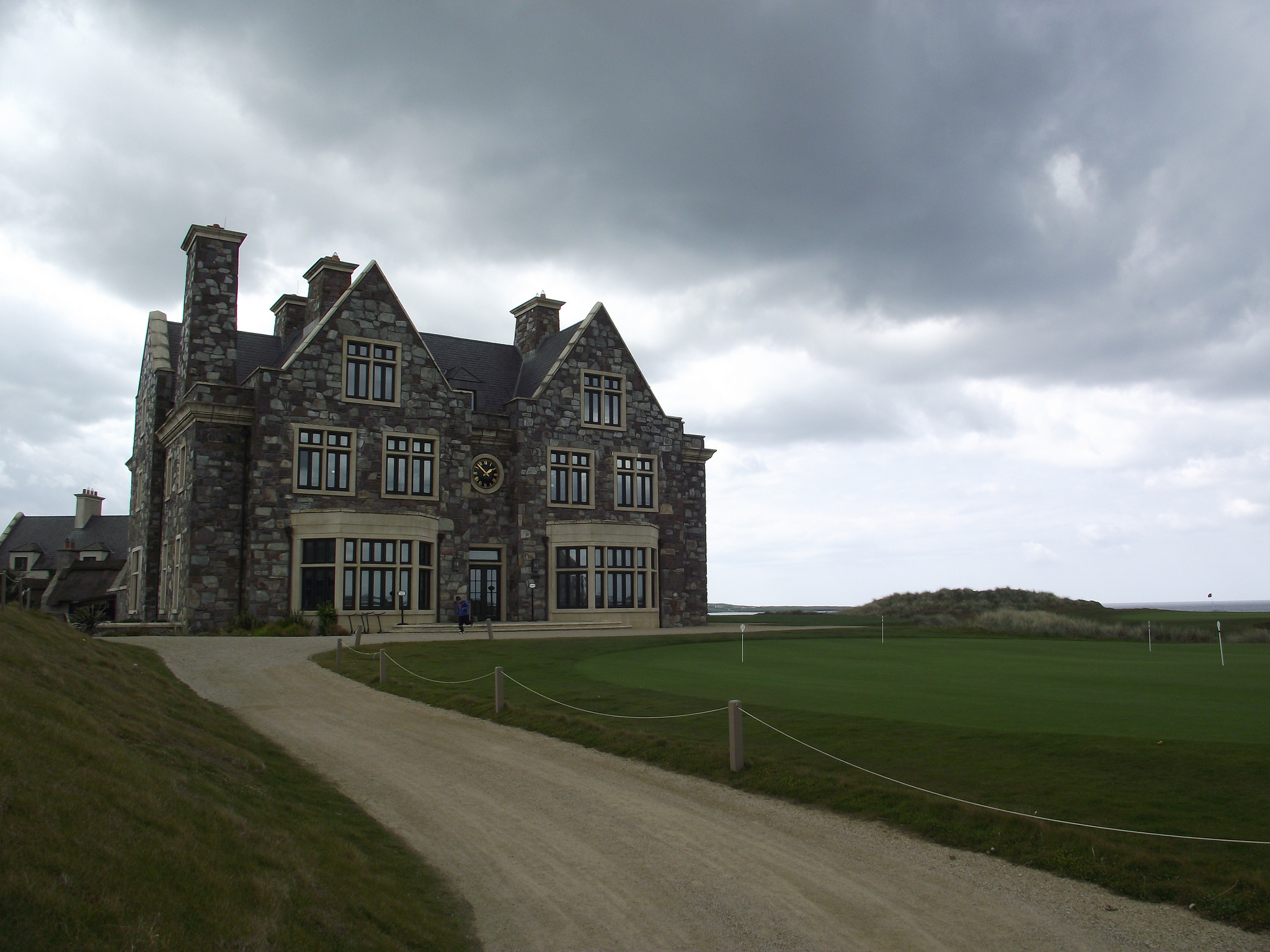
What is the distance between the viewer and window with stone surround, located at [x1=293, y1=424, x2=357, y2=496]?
34.1 meters

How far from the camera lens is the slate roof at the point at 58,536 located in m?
67.4

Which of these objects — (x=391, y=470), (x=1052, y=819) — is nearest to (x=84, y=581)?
(x=391, y=470)

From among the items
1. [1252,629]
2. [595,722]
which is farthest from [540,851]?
[1252,629]

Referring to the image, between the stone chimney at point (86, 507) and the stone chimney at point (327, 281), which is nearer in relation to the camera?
the stone chimney at point (327, 281)

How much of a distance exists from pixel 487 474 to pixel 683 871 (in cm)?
3176

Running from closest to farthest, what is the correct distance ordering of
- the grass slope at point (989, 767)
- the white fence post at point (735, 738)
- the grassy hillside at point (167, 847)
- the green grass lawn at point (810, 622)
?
the grassy hillside at point (167, 847), the grass slope at point (989, 767), the white fence post at point (735, 738), the green grass lawn at point (810, 622)

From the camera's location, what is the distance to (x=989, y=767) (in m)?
10.4

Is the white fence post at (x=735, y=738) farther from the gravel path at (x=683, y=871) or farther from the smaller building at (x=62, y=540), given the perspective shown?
the smaller building at (x=62, y=540)

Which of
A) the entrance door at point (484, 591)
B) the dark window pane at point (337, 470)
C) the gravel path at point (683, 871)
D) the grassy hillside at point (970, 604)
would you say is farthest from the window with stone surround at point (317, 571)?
the grassy hillside at point (970, 604)

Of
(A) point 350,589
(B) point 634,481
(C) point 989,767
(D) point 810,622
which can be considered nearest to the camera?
(C) point 989,767

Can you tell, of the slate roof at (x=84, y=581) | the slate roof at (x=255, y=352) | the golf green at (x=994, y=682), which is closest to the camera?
the golf green at (x=994, y=682)

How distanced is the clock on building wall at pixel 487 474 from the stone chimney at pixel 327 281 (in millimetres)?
8620

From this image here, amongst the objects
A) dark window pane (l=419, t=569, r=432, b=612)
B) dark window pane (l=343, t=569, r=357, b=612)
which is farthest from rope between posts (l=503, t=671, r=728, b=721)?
dark window pane (l=419, t=569, r=432, b=612)

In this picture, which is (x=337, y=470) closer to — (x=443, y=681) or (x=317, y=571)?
(x=317, y=571)
